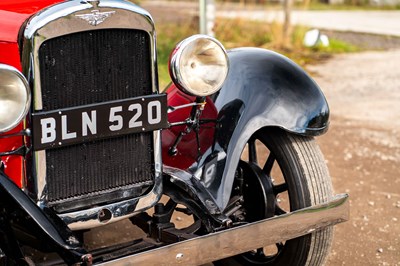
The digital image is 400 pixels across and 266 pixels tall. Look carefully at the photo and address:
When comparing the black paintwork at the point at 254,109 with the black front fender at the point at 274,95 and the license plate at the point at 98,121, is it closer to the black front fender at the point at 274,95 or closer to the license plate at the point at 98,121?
the black front fender at the point at 274,95

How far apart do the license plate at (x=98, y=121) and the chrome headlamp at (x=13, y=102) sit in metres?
0.09

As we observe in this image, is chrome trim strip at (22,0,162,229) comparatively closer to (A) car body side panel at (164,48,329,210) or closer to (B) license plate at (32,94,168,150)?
(B) license plate at (32,94,168,150)

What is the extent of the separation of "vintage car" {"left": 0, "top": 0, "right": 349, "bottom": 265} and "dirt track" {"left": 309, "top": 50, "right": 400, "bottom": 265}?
31.9 inches

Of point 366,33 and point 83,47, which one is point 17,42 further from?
point 366,33

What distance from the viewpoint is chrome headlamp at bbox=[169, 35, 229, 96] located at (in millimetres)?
3084

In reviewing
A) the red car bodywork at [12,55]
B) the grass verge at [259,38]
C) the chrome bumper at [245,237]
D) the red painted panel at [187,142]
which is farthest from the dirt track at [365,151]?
the red car bodywork at [12,55]

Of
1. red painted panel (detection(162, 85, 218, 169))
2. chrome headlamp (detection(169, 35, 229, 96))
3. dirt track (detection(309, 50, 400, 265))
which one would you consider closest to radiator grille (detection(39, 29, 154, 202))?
chrome headlamp (detection(169, 35, 229, 96))

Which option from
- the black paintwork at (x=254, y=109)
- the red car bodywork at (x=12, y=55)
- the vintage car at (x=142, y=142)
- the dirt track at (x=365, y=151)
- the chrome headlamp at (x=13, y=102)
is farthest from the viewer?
the dirt track at (x=365, y=151)

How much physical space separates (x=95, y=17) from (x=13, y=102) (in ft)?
1.43

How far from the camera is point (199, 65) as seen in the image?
3.16 meters

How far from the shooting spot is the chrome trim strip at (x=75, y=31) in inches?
111

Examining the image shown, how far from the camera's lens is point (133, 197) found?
10.5 feet

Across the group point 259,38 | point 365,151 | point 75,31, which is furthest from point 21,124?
point 259,38

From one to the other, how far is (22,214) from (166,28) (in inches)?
329
